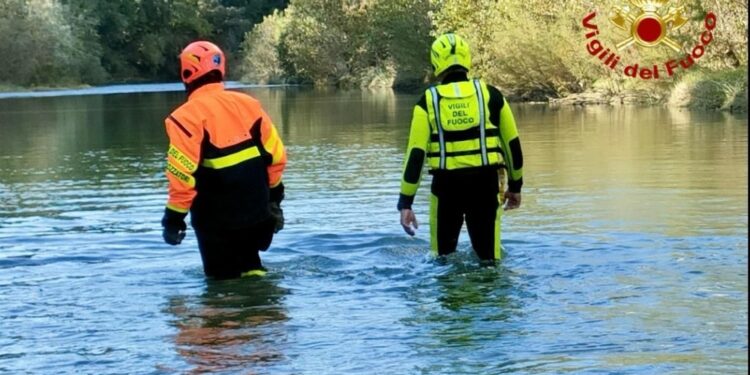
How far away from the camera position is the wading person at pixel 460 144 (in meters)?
8.62

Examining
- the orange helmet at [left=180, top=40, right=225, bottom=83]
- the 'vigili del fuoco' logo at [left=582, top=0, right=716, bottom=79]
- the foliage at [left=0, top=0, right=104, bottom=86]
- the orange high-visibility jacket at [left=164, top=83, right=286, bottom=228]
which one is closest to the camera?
the orange high-visibility jacket at [left=164, top=83, right=286, bottom=228]

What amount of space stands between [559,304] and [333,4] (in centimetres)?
7617

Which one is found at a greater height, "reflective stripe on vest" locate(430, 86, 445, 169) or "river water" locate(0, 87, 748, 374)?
"reflective stripe on vest" locate(430, 86, 445, 169)

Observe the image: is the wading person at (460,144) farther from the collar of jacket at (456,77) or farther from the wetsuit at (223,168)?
the wetsuit at (223,168)

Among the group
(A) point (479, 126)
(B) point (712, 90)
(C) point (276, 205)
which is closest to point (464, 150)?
(A) point (479, 126)

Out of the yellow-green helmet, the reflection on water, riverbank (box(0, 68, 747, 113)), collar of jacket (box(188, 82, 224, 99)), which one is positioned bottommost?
the reflection on water

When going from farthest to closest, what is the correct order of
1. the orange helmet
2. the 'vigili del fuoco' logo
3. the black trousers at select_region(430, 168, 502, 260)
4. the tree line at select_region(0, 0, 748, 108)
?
the tree line at select_region(0, 0, 748, 108) → the 'vigili del fuoco' logo → the black trousers at select_region(430, 168, 502, 260) → the orange helmet

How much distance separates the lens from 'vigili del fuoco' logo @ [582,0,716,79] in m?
34.5

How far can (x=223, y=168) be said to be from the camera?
319 inches

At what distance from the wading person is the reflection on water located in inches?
46.3

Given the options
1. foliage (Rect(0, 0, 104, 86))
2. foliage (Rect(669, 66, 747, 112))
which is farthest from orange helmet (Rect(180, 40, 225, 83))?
foliage (Rect(0, 0, 104, 86))

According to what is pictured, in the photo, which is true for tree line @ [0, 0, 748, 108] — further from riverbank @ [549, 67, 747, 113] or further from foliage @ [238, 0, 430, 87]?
riverbank @ [549, 67, 747, 113]

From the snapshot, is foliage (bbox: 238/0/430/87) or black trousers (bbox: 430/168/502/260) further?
foliage (bbox: 238/0/430/87)

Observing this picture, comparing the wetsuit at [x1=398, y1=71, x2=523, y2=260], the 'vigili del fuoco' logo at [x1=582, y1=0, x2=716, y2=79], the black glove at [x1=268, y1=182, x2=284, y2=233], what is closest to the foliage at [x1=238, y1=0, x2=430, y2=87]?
the 'vigili del fuoco' logo at [x1=582, y1=0, x2=716, y2=79]
